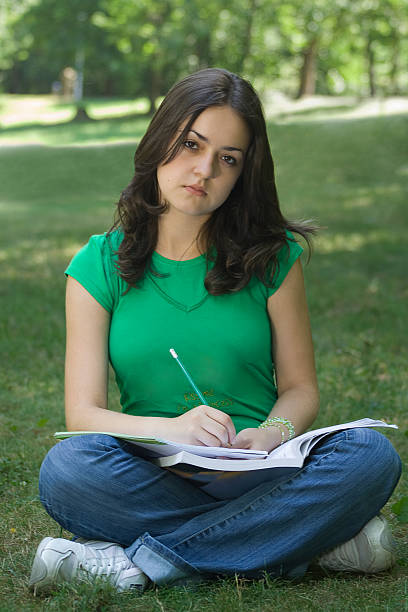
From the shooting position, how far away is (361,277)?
7199mm

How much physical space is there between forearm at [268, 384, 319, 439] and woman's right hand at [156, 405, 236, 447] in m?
0.31

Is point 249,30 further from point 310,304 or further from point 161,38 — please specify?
point 310,304

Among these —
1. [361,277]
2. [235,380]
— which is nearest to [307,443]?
[235,380]

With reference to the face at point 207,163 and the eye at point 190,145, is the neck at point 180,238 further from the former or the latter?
the eye at point 190,145

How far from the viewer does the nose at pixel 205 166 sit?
8.23ft

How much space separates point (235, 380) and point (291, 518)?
0.44 meters

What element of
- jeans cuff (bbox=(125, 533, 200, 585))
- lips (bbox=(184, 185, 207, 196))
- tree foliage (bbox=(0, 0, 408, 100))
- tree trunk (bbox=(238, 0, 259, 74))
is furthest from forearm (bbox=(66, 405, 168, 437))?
tree trunk (bbox=(238, 0, 259, 74))

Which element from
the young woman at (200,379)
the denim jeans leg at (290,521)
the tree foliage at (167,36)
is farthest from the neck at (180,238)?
the tree foliage at (167,36)

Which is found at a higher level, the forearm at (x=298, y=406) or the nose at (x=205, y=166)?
the nose at (x=205, y=166)

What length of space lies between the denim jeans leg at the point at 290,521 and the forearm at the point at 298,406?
0.19 meters

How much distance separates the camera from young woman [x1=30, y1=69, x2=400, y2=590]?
92.3 inches

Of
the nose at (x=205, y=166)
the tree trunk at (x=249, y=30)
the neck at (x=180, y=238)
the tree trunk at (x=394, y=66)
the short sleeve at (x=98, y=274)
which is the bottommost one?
the tree trunk at (x=394, y=66)

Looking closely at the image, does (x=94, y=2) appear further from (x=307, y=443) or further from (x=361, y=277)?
(x=307, y=443)

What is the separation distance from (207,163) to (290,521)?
3.16 feet
